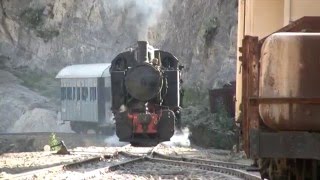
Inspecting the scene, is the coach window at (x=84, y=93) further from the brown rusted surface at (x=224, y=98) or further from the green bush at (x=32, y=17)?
the green bush at (x=32, y=17)

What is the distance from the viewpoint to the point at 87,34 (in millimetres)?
47500

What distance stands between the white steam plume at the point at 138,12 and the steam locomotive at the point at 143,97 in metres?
19.0

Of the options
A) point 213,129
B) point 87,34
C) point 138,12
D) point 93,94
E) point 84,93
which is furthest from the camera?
point 87,34

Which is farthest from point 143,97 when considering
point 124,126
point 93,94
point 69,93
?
point 69,93

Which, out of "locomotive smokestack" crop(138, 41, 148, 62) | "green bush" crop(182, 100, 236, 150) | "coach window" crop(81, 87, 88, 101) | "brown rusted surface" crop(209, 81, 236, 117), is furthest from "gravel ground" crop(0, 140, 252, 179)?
"coach window" crop(81, 87, 88, 101)

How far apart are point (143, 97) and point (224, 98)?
18.6 ft

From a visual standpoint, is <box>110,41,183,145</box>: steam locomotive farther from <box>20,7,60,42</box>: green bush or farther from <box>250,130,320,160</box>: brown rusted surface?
<box>20,7,60,42</box>: green bush

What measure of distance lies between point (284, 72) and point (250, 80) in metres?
0.62

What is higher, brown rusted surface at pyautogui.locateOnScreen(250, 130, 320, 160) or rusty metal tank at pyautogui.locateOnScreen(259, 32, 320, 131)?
rusty metal tank at pyautogui.locateOnScreen(259, 32, 320, 131)

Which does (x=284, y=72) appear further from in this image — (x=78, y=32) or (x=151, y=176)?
(x=78, y=32)

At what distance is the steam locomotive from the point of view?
1617 cm

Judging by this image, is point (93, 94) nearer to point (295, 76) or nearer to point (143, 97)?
point (143, 97)

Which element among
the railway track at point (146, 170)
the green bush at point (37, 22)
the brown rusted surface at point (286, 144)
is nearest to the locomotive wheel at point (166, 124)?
the railway track at point (146, 170)

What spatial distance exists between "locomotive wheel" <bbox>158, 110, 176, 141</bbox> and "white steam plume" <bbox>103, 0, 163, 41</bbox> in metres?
19.7
